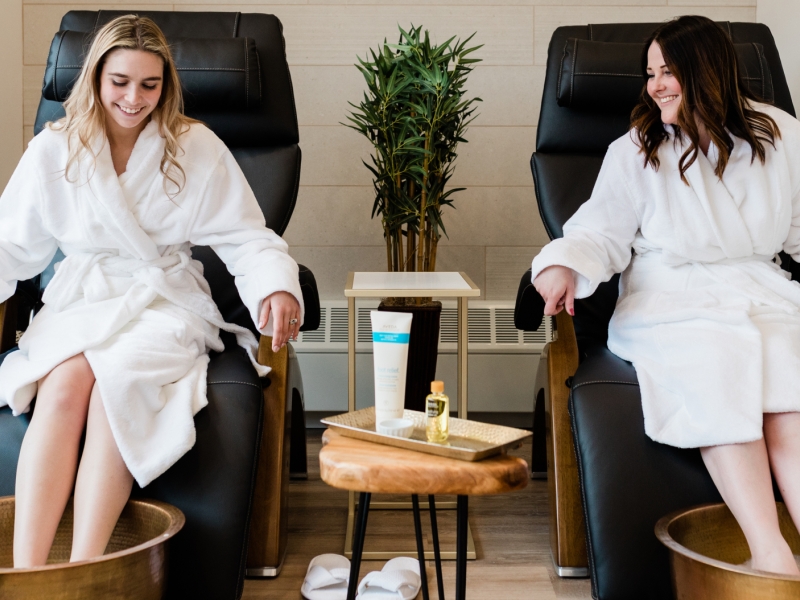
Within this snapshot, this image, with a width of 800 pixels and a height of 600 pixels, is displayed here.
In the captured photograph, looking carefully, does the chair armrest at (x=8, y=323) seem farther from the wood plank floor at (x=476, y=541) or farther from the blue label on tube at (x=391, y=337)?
the blue label on tube at (x=391, y=337)

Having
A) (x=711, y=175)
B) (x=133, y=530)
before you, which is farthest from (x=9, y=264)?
(x=711, y=175)

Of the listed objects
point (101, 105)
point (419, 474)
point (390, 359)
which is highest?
point (101, 105)

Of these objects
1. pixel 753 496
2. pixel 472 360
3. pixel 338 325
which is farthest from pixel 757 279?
pixel 338 325

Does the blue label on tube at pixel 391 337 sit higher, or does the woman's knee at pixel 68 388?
the blue label on tube at pixel 391 337

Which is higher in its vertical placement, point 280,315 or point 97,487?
point 280,315

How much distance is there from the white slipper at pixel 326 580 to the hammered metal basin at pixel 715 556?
56 centimetres

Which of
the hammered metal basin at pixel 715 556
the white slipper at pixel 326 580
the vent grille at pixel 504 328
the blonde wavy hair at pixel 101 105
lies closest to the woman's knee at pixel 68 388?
the blonde wavy hair at pixel 101 105

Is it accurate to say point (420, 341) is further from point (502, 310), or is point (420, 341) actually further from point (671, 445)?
point (671, 445)

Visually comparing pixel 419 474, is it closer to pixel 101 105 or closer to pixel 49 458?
pixel 49 458

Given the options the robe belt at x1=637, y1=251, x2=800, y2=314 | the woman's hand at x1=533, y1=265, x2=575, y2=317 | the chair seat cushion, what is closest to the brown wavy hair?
the robe belt at x1=637, y1=251, x2=800, y2=314

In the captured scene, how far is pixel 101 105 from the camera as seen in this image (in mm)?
1531

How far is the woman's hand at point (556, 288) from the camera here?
144cm

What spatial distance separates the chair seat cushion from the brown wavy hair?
54cm

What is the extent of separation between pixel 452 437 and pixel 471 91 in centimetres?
171
